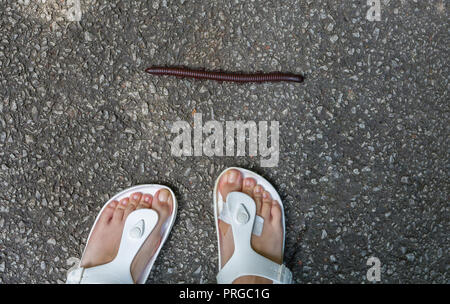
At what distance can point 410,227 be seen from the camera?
225cm

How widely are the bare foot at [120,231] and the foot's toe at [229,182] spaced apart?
0.28 metres

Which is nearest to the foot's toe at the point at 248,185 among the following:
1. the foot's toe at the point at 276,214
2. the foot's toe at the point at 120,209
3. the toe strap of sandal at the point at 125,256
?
the foot's toe at the point at 276,214

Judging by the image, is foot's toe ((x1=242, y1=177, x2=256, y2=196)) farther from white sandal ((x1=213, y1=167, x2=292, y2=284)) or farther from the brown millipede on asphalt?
the brown millipede on asphalt

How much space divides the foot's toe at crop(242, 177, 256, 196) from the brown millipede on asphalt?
1.78 feet

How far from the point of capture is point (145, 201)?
222 centimetres

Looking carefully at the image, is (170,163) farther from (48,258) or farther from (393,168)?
(393,168)

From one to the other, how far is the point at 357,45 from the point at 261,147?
0.77 metres

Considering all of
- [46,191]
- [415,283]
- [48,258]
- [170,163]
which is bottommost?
[415,283]

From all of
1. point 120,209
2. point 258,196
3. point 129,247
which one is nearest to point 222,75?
point 258,196

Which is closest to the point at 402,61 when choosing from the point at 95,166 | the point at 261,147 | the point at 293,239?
the point at 261,147

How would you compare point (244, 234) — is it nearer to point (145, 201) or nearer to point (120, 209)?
point (145, 201)

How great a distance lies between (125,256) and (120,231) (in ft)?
0.46

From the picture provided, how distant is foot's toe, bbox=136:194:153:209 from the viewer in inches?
87.4

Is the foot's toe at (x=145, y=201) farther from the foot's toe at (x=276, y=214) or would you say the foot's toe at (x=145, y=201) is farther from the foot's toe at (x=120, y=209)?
the foot's toe at (x=276, y=214)
